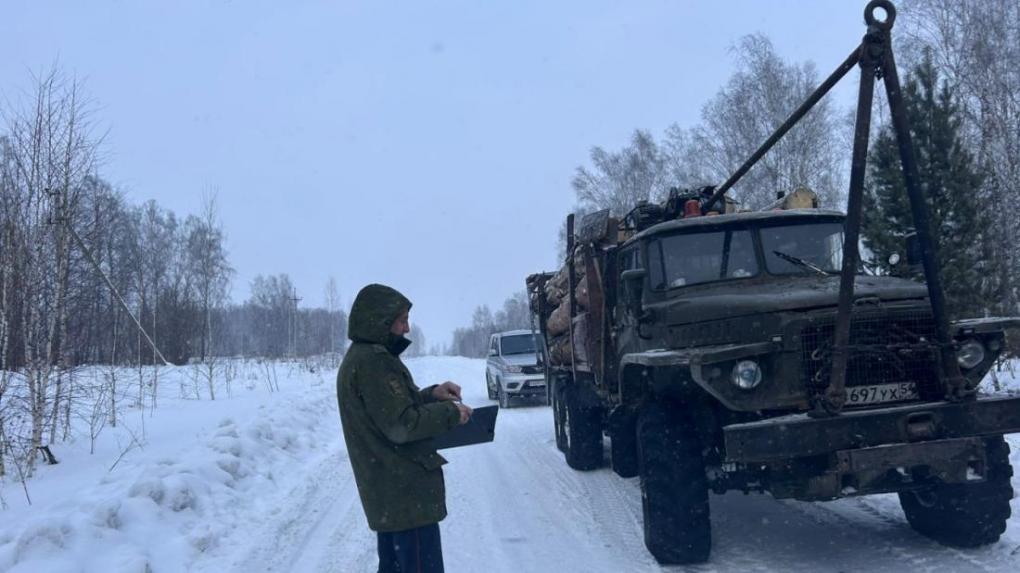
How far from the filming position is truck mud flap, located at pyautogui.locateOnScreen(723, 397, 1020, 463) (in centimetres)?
434

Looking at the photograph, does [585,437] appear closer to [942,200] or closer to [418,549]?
[418,549]

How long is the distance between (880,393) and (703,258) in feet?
5.98

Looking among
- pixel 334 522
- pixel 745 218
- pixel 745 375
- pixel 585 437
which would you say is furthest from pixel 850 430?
pixel 585 437

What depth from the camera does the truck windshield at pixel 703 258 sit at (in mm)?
5988

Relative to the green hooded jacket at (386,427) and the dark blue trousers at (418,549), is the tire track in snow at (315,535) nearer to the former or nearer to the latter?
the dark blue trousers at (418,549)

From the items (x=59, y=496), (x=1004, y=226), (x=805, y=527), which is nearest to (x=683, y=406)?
(x=805, y=527)

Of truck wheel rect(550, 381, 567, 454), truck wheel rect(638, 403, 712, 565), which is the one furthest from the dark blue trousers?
truck wheel rect(550, 381, 567, 454)

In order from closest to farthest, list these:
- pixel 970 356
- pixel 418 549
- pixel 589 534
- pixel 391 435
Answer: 1. pixel 391 435
2. pixel 418 549
3. pixel 970 356
4. pixel 589 534

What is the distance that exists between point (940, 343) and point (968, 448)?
0.63 metres

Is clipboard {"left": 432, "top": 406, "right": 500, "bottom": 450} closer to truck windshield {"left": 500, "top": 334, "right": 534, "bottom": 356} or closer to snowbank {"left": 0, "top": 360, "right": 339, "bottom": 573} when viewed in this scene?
snowbank {"left": 0, "top": 360, "right": 339, "bottom": 573}

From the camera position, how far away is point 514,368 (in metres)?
18.3

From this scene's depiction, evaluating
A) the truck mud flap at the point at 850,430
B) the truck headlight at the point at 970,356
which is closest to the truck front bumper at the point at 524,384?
the truck headlight at the point at 970,356

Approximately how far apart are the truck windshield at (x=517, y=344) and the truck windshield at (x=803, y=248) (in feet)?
44.2

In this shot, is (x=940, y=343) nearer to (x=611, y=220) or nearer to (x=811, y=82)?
(x=611, y=220)
